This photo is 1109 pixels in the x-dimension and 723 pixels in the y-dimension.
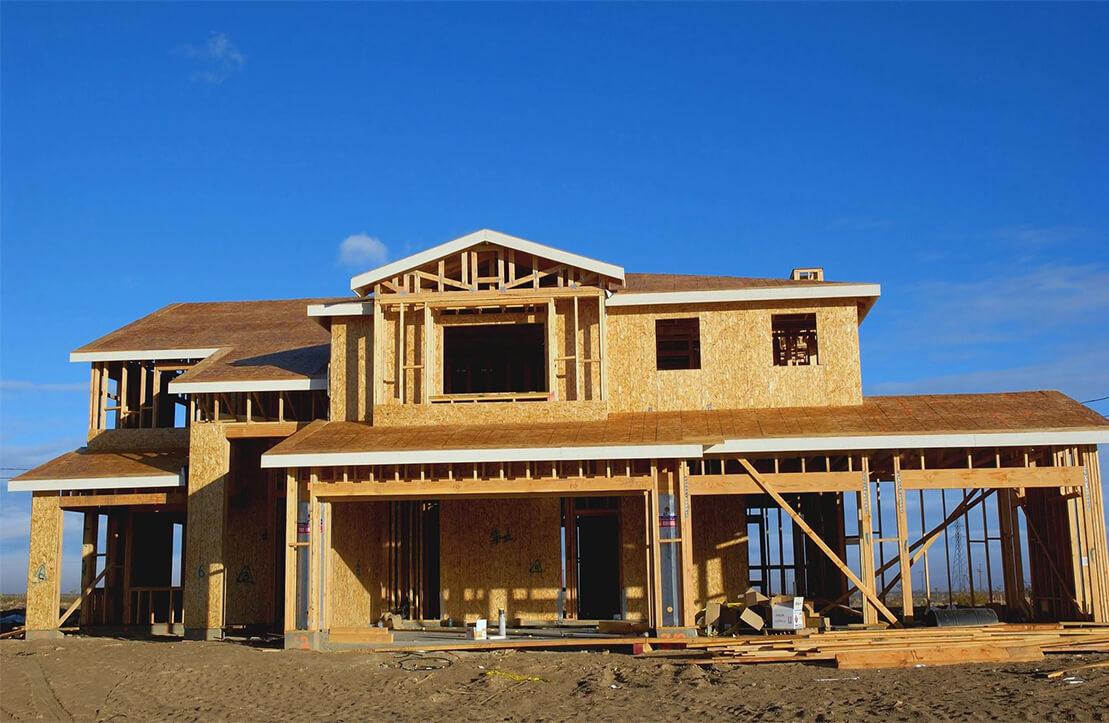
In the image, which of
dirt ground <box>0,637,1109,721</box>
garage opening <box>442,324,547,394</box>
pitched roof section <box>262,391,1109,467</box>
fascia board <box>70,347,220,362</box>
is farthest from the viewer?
fascia board <box>70,347,220,362</box>

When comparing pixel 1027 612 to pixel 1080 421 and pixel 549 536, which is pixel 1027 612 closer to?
pixel 1080 421

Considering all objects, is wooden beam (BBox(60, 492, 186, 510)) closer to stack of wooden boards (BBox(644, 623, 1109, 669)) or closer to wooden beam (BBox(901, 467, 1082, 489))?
stack of wooden boards (BBox(644, 623, 1109, 669))

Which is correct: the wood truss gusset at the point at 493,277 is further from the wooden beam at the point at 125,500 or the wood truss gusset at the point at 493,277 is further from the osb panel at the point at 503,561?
the wooden beam at the point at 125,500

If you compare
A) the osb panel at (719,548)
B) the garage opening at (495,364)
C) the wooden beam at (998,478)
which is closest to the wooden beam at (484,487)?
the osb panel at (719,548)

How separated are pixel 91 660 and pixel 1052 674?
55.8 ft

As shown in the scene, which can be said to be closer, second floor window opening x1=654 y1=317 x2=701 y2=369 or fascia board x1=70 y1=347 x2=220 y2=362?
second floor window opening x1=654 y1=317 x2=701 y2=369

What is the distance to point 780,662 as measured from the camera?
18.8 metres

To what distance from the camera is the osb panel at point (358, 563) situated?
23.7 m

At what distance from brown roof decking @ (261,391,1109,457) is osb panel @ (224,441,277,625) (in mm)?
4092

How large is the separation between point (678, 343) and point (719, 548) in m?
6.18

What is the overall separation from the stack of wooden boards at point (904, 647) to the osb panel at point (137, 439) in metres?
15.8

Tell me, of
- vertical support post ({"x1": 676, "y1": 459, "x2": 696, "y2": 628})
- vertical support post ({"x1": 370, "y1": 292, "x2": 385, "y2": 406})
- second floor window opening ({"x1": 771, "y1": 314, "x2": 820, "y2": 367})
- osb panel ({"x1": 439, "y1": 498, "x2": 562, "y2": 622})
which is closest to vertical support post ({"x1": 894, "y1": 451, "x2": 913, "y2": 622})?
vertical support post ({"x1": 676, "y1": 459, "x2": 696, "y2": 628})

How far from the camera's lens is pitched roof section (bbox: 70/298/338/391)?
26422 millimetres

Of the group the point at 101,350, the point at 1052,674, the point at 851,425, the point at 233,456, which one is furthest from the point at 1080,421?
the point at 101,350
